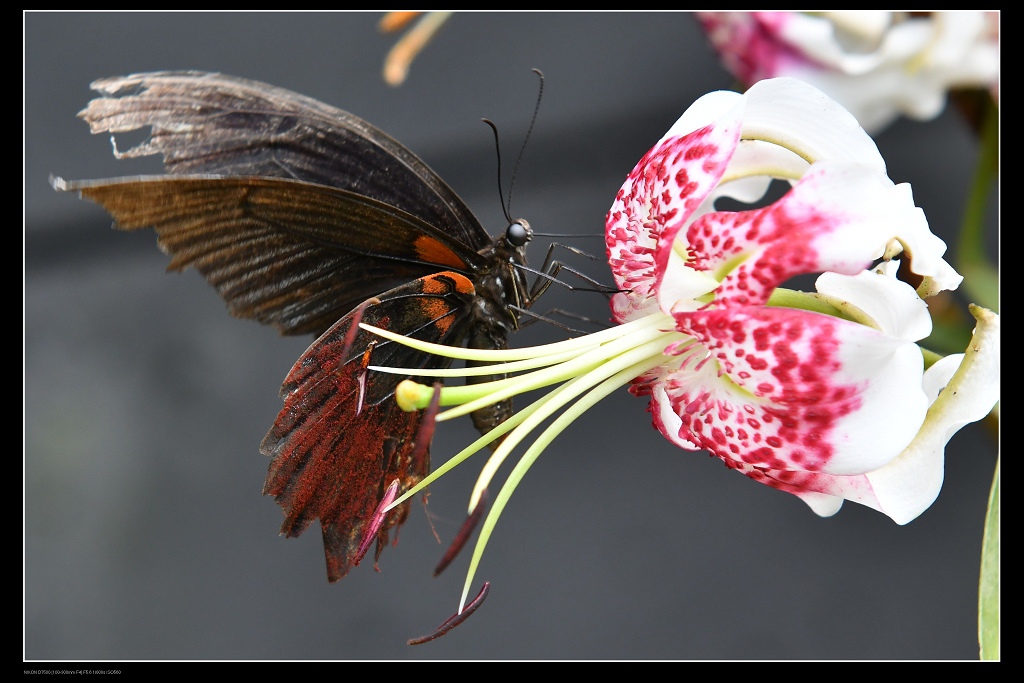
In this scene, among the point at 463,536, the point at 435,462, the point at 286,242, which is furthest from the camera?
the point at 435,462

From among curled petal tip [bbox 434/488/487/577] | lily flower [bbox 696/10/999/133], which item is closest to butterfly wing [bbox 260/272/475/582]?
curled petal tip [bbox 434/488/487/577]

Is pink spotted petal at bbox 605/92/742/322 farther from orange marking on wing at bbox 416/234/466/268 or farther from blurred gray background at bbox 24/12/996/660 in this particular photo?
blurred gray background at bbox 24/12/996/660

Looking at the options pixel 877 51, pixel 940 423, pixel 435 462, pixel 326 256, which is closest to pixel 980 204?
pixel 877 51

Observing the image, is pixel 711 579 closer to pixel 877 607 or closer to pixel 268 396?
pixel 877 607

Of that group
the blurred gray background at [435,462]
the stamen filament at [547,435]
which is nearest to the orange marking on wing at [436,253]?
the stamen filament at [547,435]

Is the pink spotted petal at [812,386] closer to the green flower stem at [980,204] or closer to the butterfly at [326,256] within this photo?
the butterfly at [326,256]

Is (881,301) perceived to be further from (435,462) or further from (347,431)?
(435,462)

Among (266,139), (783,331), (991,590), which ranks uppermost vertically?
(266,139)
